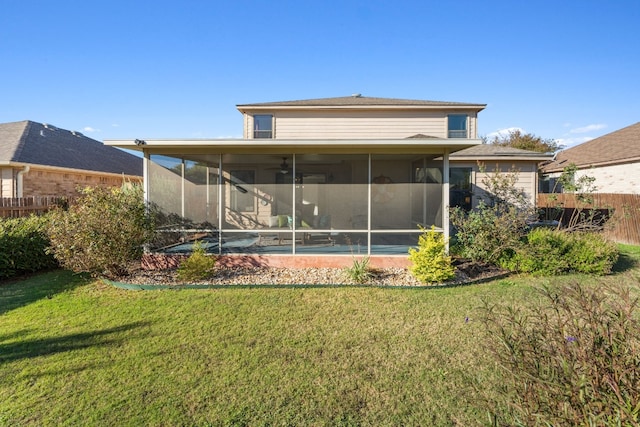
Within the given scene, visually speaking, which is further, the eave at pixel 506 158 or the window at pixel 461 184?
the window at pixel 461 184

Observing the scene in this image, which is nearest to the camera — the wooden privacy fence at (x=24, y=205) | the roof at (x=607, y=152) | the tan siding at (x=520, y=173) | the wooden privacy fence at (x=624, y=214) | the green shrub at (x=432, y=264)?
the green shrub at (x=432, y=264)

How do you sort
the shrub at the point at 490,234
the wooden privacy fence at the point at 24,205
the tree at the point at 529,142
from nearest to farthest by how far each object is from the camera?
the shrub at the point at 490,234, the wooden privacy fence at the point at 24,205, the tree at the point at 529,142

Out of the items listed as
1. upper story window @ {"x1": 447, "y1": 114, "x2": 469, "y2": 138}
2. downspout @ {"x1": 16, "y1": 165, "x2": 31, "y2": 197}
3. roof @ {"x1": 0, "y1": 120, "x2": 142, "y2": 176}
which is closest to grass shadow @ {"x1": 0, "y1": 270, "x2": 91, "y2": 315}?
downspout @ {"x1": 16, "y1": 165, "x2": 31, "y2": 197}

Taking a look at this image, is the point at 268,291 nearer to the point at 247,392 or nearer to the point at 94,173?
the point at 247,392

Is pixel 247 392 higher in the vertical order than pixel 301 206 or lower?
lower

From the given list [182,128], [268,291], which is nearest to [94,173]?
[182,128]

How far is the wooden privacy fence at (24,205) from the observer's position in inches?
377

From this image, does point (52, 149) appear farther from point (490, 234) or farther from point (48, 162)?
point (490, 234)

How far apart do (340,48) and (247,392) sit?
1412 centimetres

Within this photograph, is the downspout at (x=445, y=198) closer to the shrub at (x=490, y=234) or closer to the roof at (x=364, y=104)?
the shrub at (x=490, y=234)

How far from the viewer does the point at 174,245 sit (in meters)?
7.81

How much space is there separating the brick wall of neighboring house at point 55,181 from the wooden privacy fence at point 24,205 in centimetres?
119

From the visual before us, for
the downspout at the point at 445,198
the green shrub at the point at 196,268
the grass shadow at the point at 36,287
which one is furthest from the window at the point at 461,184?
the grass shadow at the point at 36,287

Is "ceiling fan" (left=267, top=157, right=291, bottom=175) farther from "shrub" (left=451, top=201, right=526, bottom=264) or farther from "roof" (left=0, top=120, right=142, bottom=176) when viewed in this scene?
"roof" (left=0, top=120, right=142, bottom=176)
